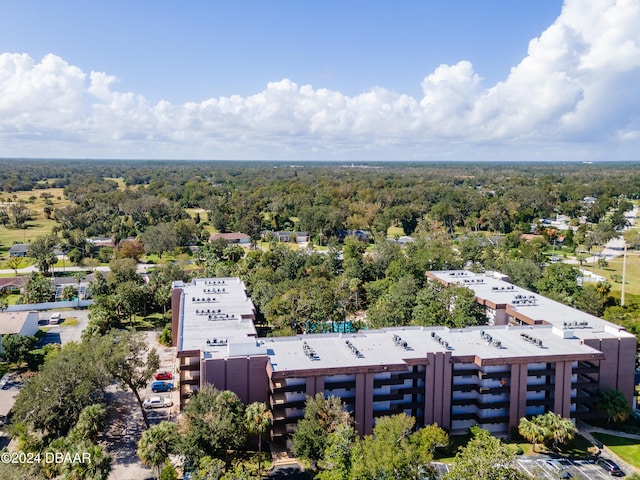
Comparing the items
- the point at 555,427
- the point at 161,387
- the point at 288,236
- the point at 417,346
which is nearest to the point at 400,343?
the point at 417,346

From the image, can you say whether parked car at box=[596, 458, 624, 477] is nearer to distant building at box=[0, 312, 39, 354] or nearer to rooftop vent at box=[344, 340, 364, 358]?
rooftop vent at box=[344, 340, 364, 358]

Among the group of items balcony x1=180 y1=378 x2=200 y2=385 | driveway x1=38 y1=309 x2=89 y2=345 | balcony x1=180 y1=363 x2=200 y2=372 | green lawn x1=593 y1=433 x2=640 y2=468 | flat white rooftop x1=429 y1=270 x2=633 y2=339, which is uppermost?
flat white rooftop x1=429 y1=270 x2=633 y2=339

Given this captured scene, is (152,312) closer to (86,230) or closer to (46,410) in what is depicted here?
(46,410)

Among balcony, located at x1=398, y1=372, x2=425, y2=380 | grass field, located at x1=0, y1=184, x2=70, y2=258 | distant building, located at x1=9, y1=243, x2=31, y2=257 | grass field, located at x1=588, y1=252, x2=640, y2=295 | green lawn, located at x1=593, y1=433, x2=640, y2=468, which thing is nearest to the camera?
green lawn, located at x1=593, y1=433, x2=640, y2=468

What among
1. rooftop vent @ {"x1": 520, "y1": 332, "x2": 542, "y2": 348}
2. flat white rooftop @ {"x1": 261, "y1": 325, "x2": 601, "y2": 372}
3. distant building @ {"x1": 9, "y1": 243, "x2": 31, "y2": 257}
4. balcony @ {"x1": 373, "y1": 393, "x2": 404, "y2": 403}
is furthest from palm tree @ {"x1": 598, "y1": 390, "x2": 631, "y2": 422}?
distant building @ {"x1": 9, "y1": 243, "x2": 31, "y2": 257}

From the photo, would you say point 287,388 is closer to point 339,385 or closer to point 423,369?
point 339,385

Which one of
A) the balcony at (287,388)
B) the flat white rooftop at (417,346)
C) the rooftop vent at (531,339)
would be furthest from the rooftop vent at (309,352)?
the rooftop vent at (531,339)

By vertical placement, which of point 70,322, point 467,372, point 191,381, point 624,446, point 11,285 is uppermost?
point 467,372

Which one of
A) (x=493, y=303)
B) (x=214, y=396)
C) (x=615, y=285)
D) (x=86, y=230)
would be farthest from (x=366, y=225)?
(x=214, y=396)
